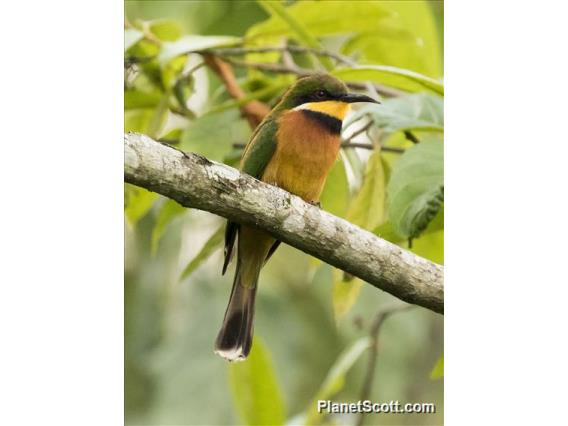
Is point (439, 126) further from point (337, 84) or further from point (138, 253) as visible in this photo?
point (138, 253)

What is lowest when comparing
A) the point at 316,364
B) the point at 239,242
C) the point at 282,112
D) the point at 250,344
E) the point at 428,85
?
the point at 316,364

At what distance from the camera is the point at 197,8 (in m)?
3.29

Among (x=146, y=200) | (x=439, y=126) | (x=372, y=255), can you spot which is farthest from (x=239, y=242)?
(x=439, y=126)

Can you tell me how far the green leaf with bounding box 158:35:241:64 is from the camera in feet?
9.34

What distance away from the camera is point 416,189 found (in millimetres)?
2729

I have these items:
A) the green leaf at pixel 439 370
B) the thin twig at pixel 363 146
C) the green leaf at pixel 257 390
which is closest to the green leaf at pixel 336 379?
the green leaf at pixel 257 390

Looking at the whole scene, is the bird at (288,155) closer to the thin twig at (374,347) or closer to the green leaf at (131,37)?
the thin twig at (374,347)

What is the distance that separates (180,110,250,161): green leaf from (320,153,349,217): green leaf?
0.38 m

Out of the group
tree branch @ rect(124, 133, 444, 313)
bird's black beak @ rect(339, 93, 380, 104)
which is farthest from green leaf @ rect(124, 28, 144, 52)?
bird's black beak @ rect(339, 93, 380, 104)

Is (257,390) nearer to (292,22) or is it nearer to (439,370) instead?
(439,370)

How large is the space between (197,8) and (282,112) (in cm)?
52

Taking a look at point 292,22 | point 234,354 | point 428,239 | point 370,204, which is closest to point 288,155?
point 370,204

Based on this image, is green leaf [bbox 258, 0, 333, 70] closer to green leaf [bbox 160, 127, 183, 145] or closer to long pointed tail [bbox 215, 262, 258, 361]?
green leaf [bbox 160, 127, 183, 145]

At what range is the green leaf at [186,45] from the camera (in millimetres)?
2848
